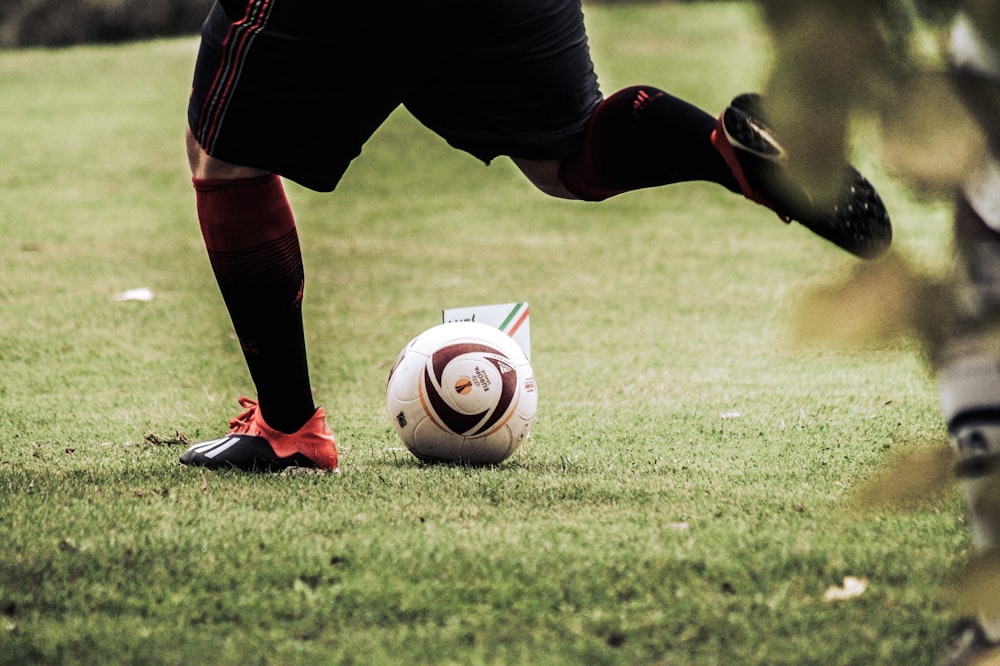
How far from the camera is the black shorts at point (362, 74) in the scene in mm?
2543

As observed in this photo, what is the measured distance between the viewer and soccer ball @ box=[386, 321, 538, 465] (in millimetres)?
2990

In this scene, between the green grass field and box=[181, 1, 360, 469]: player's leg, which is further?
box=[181, 1, 360, 469]: player's leg

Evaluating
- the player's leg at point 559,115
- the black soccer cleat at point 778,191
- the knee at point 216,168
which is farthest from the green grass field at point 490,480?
the knee at point 216,168

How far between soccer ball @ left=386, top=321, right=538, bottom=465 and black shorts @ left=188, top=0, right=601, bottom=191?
583 mm

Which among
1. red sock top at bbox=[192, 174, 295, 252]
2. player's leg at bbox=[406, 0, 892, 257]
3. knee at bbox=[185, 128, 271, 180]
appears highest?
player's leg at bbox=[406, 0, 892, 257]

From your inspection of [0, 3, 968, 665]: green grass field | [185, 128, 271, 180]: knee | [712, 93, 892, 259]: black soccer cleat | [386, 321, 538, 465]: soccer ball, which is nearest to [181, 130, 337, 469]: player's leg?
[185, 128, 271, 180]: knee

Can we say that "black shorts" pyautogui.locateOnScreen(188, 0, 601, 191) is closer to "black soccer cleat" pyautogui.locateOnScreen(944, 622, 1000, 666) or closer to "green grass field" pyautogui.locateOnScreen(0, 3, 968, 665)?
"green grass field" pyautogui.locateOnScreen(0, 3, 968, 665)

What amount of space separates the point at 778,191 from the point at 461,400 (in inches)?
42.6

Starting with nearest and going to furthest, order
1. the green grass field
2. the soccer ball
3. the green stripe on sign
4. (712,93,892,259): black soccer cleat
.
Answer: the green grass field
(712,93,892,259): black soccer cleat
the soccer ball
the green stripe on sign

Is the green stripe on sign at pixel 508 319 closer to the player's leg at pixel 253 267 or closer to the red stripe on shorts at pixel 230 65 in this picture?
the player's leg at pixel 253 267

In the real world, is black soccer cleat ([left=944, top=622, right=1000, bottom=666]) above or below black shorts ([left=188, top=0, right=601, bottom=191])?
below

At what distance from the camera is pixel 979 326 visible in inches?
48.1

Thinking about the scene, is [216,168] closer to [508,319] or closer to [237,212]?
[237,212]

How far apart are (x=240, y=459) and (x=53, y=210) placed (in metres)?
6.53
